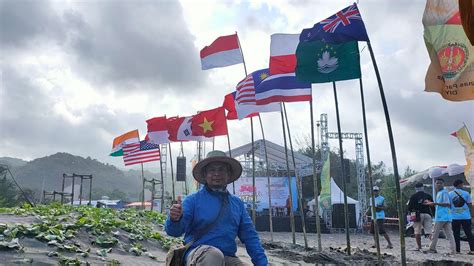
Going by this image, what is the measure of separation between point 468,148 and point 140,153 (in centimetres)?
1866

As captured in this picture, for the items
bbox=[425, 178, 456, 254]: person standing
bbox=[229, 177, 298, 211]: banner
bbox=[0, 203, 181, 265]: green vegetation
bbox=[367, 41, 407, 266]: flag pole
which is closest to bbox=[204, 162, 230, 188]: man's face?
bbox=[0, 203, 181, 265]: green vegetation

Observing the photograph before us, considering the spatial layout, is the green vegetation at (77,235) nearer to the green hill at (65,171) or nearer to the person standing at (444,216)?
the person standing at (444,216)

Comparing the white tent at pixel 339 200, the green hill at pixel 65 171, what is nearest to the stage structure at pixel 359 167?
the white tent at pixel 339 200

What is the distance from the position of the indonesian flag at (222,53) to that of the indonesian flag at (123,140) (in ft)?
37.3

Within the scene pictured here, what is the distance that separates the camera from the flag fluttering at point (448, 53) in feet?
19.9

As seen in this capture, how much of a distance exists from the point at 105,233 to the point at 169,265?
18.7 ft

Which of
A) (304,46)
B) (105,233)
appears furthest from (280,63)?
(105,233)

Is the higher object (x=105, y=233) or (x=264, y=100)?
(x=264, y=100)

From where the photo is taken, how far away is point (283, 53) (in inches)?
492

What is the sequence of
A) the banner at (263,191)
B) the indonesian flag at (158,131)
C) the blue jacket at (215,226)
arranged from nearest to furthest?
the blue jacket at (215,226) < the indonesian flag at (158,131) < the banner at (263,191)

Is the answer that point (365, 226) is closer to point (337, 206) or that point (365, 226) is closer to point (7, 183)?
point (337, 206)

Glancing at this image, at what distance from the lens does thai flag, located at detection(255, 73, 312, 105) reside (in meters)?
12.1

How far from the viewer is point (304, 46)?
895 cm

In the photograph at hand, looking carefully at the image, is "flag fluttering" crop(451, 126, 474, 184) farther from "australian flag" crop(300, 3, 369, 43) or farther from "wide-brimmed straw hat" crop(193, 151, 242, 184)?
"wide-brimmed straw hat" crop(193, 151, 242, 184)
